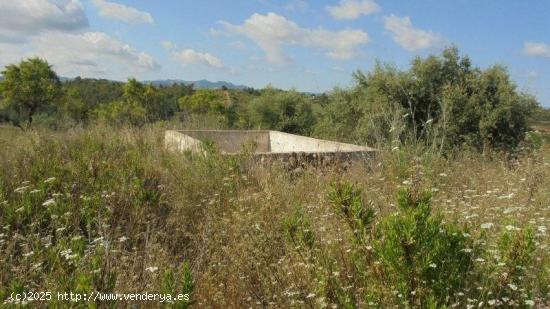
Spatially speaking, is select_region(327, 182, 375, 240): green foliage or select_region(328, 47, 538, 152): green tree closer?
select_region(327, 182, 375, 240): green foliage

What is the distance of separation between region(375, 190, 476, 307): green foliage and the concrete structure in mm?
3520

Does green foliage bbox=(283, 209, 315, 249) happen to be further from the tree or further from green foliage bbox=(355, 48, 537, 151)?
the tree

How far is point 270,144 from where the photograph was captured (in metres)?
11.9

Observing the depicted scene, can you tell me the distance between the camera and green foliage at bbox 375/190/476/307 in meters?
2.11

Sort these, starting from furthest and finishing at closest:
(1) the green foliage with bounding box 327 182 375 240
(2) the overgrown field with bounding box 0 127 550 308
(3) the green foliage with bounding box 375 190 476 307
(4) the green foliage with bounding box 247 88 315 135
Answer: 1. (4) the green foliage with bounding box 247 88 315 135
2. (1) the green foliage with bounding box 327 182 375 240
3. (2) the overgrown field with bounding box 0 127 550 308
4. (3) the green foliage with bounding box 375 190 476 307

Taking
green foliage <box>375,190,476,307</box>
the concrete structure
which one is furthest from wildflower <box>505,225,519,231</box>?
the concrete structure

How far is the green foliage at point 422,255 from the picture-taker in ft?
6.91

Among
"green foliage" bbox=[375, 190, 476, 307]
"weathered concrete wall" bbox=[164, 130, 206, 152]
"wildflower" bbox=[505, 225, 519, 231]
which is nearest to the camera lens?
"green foliage" bbox=[375, 190, 476, 307]

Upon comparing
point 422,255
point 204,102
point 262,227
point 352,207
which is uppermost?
point 204,102

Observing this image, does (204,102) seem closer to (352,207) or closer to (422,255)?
(352,207)

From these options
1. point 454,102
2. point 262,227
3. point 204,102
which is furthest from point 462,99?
point 204,102

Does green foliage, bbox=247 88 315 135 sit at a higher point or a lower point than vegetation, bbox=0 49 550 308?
higher

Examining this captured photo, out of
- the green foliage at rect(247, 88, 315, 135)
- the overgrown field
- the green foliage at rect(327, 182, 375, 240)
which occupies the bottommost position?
the overgrown field

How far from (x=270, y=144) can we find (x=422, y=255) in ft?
32.2
